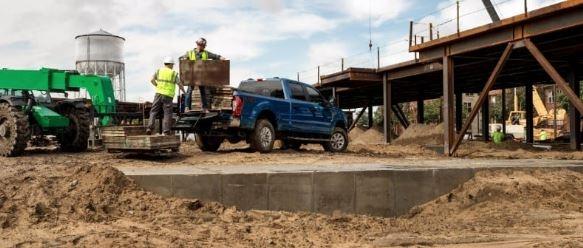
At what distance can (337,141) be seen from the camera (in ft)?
51.8

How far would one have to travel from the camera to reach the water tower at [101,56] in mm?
36656

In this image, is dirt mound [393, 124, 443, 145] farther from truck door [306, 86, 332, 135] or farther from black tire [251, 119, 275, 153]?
black tire [251, 119, 275, 153]

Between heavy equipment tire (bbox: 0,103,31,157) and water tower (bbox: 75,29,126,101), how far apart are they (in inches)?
927

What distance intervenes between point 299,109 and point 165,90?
12.2 feet

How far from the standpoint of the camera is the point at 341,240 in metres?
6.91

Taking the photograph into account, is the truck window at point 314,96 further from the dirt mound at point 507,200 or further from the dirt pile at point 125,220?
the dirt pile at point 125,220

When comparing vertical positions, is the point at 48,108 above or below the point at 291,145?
above

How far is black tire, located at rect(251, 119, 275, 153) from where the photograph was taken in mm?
13227

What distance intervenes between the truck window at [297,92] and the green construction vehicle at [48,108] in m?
4.67

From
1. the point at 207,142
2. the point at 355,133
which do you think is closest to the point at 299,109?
the point at 207,142

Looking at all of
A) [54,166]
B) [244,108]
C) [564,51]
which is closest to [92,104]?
[244,108]

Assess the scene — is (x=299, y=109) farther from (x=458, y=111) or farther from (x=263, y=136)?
(x=458, y=111)

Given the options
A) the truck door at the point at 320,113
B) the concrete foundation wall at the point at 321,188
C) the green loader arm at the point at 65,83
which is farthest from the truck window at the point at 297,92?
the concrete foundation wall at the point at 321,188

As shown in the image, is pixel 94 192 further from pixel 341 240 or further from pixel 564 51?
pixel 564 51
